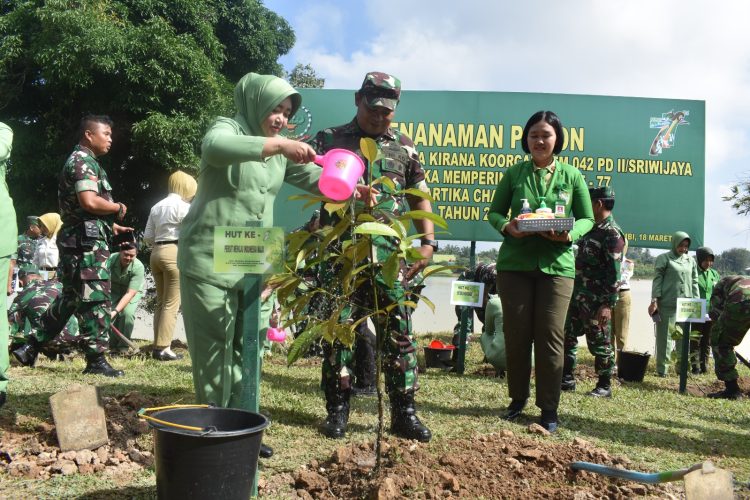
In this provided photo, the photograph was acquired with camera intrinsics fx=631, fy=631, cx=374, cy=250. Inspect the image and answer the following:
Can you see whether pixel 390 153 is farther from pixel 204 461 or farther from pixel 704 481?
pixel 704 481

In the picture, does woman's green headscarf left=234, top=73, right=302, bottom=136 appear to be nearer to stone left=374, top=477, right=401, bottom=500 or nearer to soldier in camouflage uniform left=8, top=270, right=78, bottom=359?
stone left=374, top=477, right=401, bottom=500

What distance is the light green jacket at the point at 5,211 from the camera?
3396 mm

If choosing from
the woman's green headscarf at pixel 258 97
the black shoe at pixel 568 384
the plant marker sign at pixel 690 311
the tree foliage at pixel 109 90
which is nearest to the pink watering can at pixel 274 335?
the black shoe at pixel 568 384

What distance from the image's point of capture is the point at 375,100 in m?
3.39

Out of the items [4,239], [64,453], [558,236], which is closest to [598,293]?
[558,236]

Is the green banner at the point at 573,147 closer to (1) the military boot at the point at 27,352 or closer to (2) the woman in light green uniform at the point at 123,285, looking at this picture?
(2) the woman in light green uniform at the point at 123,285

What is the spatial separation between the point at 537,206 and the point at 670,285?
4.51 meters

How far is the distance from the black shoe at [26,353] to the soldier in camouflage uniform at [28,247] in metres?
3.13

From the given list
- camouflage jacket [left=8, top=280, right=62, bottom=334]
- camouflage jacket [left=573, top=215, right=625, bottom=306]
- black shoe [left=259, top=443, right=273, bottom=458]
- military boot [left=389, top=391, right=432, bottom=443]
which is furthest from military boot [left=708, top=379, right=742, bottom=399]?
camouflage jacket [left=8, top=280, right=62, bottom=334]

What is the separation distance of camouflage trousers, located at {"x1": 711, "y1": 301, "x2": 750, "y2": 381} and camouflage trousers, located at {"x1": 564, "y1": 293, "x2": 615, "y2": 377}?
42.1 inches

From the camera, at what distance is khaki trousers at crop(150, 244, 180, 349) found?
630cm

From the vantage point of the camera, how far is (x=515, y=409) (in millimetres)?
4043

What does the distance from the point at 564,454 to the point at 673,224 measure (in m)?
6.67

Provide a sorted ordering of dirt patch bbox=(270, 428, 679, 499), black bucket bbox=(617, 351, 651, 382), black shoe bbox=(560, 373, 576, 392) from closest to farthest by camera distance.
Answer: dirt patch bbox=(270, 428, 679, 499) < black shoe bbox=(560, 373, 576, 392) < black bucket bbox=(617, 351, 651, 382)
